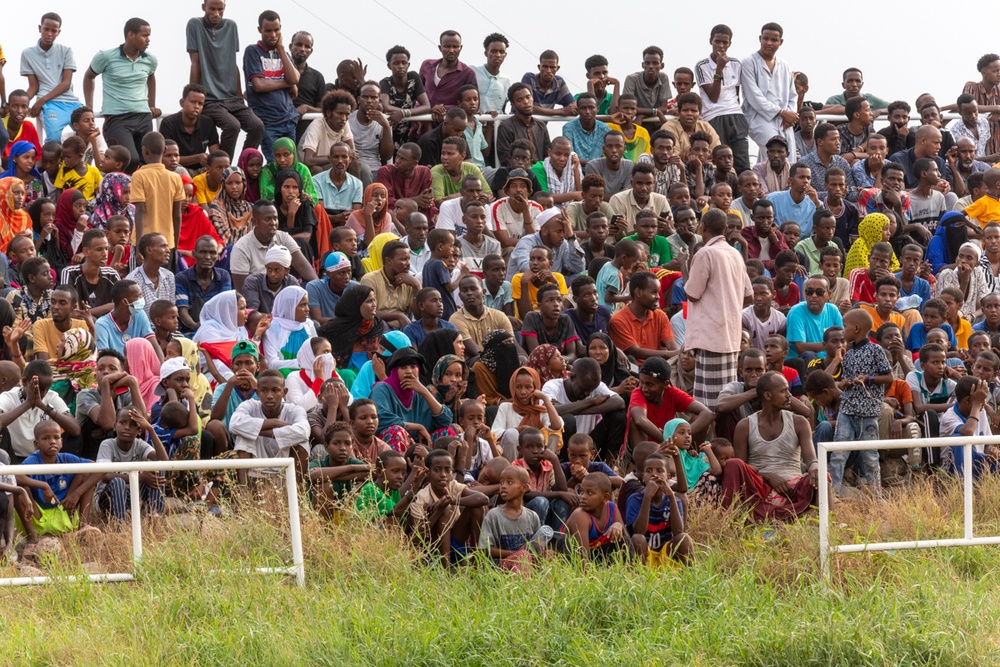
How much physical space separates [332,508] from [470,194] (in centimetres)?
625

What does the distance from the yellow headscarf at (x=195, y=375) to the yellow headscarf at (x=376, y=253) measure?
8.51ft

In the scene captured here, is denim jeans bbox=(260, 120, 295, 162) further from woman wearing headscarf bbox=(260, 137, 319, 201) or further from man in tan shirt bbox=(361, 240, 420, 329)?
man in tan shirt bbox=(361, 240, 420, 329)

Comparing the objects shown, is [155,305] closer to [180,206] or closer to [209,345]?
[209,345]

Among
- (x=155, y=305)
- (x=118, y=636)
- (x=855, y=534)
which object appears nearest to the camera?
(x=118, y=636)

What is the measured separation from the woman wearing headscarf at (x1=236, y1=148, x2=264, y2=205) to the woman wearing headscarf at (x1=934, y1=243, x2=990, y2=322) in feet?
20.7

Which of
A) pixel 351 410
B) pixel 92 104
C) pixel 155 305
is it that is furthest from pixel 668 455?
pixel 92 104

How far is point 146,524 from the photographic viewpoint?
9383 mm

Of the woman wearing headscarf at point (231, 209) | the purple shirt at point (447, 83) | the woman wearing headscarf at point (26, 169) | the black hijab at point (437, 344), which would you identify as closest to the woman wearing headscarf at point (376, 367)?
the black hijab at point (437, 344)

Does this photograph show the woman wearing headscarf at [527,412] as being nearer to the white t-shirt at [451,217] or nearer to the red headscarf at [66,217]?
the white t-shirt at [451,217]

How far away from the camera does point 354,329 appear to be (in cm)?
1245

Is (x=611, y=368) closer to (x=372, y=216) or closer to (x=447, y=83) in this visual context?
(x=372, y=216)

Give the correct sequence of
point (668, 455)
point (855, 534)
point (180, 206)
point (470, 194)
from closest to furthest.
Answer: point (855, 534), point (668, 455), point (180, 206), point (470, 194)

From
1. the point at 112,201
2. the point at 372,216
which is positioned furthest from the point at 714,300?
the point at 112,201

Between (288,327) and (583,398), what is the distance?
7.90ft
